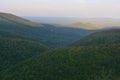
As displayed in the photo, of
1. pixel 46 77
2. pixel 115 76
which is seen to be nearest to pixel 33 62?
pixel 46 77

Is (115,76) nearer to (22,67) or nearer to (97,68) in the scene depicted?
(97,68)

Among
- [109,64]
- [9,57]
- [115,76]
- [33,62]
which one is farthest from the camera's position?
[9,57]

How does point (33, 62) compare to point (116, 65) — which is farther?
point (33, 62)

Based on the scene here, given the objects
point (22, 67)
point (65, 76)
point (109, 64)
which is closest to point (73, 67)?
point (65, 76)

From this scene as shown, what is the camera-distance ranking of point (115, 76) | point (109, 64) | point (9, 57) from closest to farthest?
point (115, 76) → point (109, 64) → point (9, 57)

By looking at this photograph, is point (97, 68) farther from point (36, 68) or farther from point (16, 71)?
point (16, 71)

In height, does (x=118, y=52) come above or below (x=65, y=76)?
above
